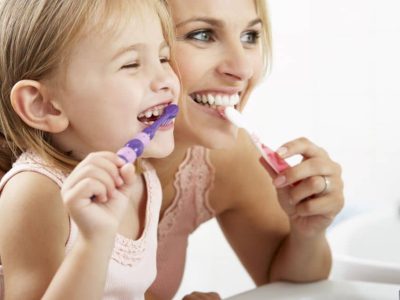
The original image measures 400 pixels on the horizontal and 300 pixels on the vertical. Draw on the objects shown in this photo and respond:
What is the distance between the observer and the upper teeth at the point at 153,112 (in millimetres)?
831

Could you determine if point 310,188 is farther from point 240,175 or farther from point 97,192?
point 97,192

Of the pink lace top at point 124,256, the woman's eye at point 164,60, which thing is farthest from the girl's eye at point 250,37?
the pink lace top at point 124,256

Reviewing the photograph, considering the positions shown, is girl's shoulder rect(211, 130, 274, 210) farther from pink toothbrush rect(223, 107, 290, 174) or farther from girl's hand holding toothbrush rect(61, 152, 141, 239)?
girl's hand holding toothbrush rect(61, 152, 141, 239)

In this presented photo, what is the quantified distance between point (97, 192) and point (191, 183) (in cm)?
49

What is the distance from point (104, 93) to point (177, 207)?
39cm

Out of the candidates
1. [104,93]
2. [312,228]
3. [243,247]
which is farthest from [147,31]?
[243,247]

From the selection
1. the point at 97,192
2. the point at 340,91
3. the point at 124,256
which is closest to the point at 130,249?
the point at 124,256

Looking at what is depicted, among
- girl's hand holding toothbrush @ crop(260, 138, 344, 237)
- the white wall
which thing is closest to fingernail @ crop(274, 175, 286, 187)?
girl's hand holding toothbrush @ crop(260, 138, 344, 237)

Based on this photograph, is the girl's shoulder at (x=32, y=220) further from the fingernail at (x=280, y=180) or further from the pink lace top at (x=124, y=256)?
the fingernail at (x=280, y=180)

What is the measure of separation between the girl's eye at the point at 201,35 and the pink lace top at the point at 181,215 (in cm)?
24

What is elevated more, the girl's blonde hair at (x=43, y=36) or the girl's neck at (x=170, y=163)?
the girl's blonde hair at (x=43, y=36)

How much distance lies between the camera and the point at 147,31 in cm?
82

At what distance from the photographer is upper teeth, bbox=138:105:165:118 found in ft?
2.72

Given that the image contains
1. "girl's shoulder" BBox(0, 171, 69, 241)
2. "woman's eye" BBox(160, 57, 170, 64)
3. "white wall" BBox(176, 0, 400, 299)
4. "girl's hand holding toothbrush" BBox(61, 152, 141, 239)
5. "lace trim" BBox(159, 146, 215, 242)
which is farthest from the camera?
"white wall" BBox(176, 0, 400, 299)
